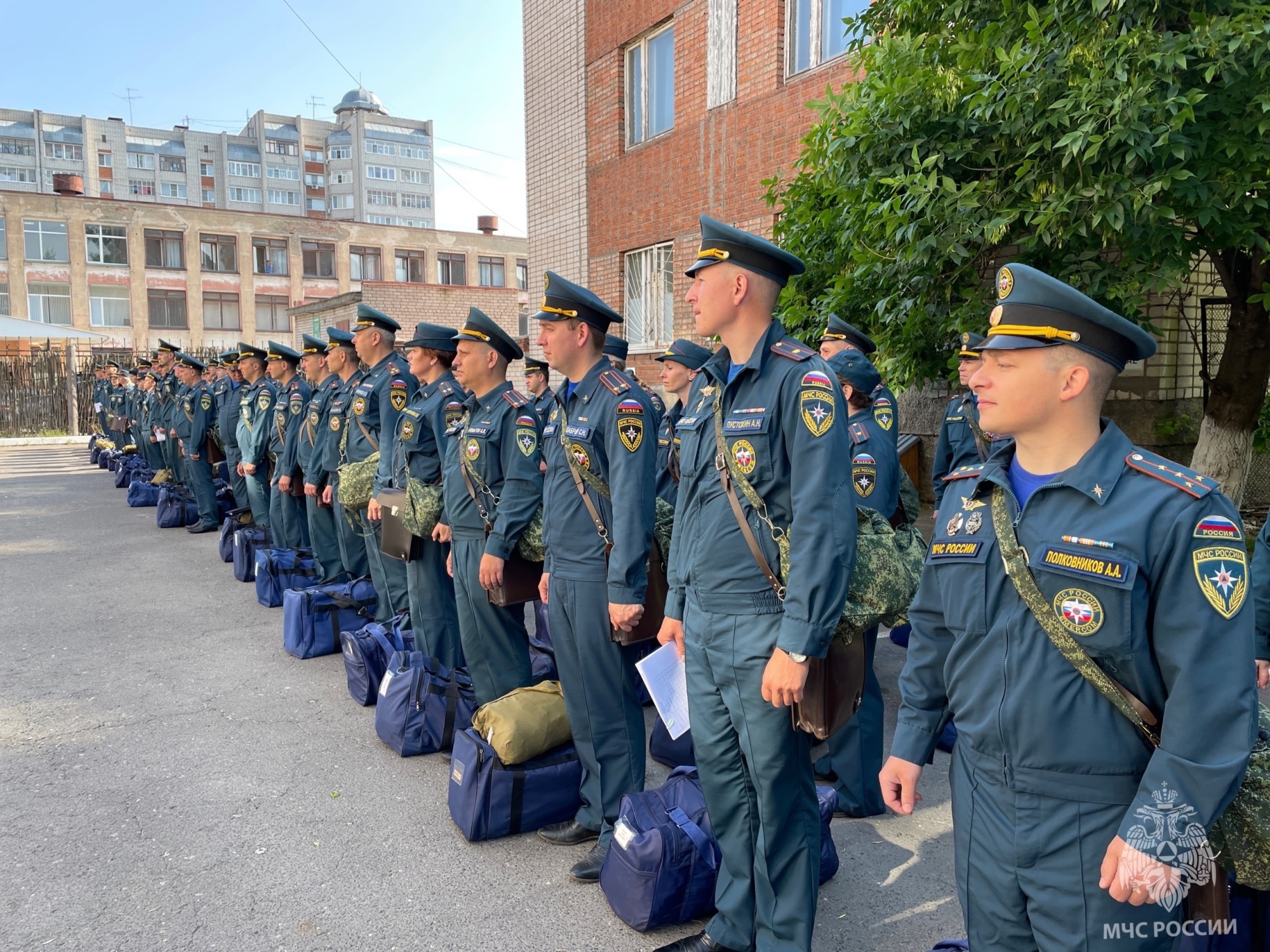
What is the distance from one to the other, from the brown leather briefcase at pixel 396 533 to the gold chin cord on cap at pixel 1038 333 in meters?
4.12

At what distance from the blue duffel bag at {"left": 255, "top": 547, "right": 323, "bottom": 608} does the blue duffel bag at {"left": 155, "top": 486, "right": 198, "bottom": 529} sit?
5.23 metres

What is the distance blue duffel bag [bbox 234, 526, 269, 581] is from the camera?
9.27m

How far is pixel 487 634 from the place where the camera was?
476 cm

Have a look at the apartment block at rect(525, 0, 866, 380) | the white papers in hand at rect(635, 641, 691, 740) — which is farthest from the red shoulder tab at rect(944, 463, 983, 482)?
the apartment block at rect(525, 0, 866, 380)

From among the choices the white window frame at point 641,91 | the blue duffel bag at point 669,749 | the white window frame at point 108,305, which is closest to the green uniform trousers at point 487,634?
the blue duffel bag at point 669,749

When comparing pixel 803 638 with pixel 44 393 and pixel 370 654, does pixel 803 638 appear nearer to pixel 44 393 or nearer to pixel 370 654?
pixel 370 654

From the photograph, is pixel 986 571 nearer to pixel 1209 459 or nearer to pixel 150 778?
pixel 150 778

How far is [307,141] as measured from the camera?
97.6 meters

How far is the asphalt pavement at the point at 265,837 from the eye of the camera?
133 inches

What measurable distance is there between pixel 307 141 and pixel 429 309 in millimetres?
76119

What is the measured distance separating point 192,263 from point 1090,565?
175ft

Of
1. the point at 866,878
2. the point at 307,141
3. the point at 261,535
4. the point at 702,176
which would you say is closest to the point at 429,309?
the point at 702,176

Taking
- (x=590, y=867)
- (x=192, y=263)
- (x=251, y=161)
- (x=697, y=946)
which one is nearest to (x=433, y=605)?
(x=590, y=867)

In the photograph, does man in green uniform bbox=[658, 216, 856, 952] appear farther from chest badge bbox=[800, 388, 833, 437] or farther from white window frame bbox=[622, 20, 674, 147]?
white window frame bbox=[622, 20, 674, 147]
